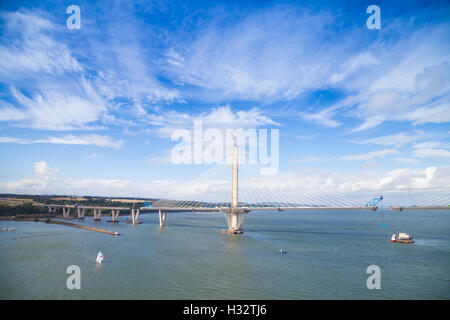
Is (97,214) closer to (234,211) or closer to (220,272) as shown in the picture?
(234,211)

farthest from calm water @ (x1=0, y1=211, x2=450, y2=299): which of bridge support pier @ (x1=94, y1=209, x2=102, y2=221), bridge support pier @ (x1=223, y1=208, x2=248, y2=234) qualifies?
bridge support pier @ (x1=94, y1=209, x2=102, y2=221)

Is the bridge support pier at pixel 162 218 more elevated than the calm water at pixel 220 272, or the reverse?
the calm water at pixel 220 272

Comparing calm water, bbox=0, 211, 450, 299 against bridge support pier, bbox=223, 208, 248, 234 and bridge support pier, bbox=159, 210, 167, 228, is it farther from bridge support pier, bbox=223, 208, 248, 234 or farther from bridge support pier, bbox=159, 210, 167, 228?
bridge support pier, bbox=159, 210, 167, 228

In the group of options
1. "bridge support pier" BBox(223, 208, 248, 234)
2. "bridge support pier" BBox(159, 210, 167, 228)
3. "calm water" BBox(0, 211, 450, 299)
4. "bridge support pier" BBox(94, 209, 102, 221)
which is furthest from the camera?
"bridge support pier" BBox(94, 209, 102, 221)

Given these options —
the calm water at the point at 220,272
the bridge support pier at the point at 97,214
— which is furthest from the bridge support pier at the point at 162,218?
the calm water at the point at 220,272

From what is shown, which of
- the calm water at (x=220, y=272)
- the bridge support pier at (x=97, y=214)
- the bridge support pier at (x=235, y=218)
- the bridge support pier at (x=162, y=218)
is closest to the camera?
the calm water at (x=220, y=272)

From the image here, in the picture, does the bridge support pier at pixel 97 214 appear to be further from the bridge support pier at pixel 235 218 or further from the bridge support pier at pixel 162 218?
the bridge support pier at pixel 235 218

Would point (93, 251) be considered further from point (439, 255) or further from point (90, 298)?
point (439, 255)

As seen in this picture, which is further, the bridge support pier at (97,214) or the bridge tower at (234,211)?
the bridge support pier at (97,214)
